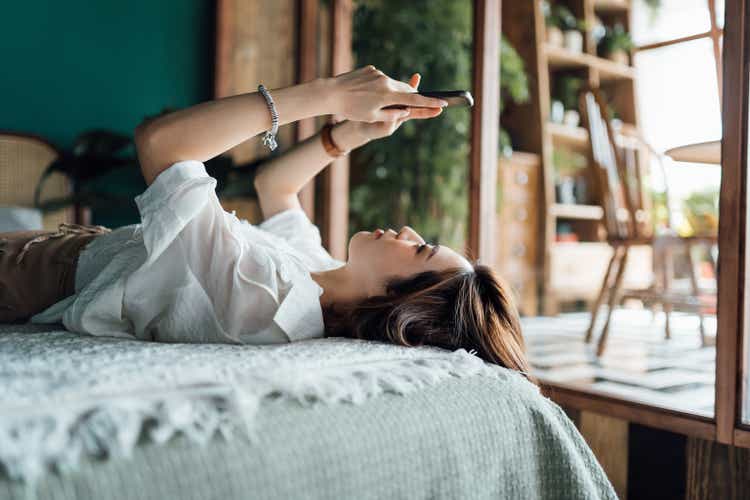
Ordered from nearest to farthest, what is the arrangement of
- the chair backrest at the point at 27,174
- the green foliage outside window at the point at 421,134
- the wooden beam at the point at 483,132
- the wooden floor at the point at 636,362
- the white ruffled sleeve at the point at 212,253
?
the white ruffled sleeve at the point at 212,253, the wooden floor at the point at 636,362, the wooden beam at the point at 483,132, the chair backrest at the point at 27,174, the green foliage outside window at the point at 421,134

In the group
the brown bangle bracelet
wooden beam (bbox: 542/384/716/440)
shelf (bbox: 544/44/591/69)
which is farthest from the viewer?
shelf (bbox: 544/44/591/69)

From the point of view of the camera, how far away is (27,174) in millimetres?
2908

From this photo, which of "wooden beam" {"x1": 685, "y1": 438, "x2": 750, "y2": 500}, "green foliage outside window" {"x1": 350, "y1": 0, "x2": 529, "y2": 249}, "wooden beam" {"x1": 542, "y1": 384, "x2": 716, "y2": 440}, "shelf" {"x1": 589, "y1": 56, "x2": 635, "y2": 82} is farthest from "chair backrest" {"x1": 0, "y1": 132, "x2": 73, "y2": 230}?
"shelf" {"x1": 589, "y1": 56, "x2": 635, "y2": 82}

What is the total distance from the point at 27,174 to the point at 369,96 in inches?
91.7

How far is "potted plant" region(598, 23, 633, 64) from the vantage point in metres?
4.77

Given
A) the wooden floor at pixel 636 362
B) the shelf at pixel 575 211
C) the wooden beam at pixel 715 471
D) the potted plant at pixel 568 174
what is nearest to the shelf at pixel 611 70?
the potted plant at pixel 568 174

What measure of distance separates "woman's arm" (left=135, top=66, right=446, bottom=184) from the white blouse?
0.04 metres

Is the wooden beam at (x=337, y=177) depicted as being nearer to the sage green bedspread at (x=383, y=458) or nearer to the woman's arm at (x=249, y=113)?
the woman's arm at (x=249, y=113)

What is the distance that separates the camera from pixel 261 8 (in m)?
3.53

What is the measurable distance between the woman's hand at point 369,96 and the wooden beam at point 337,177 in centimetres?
189

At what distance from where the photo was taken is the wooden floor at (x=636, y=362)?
1763 millimetres

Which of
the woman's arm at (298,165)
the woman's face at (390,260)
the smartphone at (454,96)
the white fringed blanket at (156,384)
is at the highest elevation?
the smartphone at (454,96)

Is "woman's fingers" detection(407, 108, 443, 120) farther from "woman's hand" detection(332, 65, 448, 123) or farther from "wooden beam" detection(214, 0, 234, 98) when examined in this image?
"wooden beam" detection(214, 0, 234, 98)

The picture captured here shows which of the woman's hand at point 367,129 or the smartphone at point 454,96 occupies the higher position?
the smartphone at point 454,96
